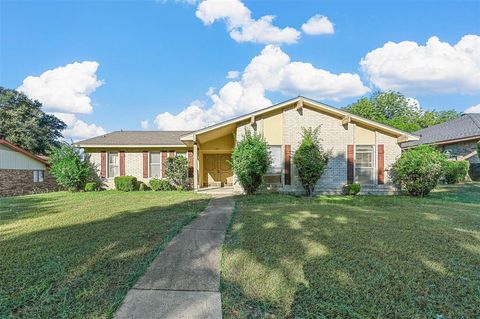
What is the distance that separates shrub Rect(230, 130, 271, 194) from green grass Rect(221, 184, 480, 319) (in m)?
4.95

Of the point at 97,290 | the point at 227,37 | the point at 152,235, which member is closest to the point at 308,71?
the point at 227,37

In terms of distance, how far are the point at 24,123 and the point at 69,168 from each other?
17.5m

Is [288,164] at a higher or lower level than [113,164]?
lower

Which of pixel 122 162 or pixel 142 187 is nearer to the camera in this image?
pixel 142 187

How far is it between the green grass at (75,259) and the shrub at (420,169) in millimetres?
9768

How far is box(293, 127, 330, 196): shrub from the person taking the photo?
11653 mm

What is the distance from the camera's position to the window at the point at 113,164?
54.0ft

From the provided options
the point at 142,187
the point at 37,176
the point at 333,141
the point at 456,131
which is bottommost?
the point at 142,187

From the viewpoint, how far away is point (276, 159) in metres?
12.8

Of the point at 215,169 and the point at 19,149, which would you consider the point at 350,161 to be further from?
the point at 19,149

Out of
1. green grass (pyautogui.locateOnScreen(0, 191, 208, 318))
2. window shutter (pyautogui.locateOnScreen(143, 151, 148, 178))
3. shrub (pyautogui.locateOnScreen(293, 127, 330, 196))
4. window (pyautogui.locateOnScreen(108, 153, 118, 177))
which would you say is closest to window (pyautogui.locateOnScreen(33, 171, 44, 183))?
window (pyautogui.locateOnScreen(108, 153, 118, 177))

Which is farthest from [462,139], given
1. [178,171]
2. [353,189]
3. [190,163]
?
[178,171]

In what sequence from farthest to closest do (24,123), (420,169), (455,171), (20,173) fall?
(24,123) < (20,173) < (455,171) < (420,169)

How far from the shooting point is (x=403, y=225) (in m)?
6.10
